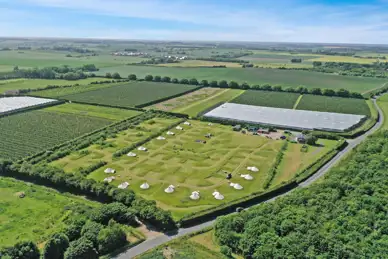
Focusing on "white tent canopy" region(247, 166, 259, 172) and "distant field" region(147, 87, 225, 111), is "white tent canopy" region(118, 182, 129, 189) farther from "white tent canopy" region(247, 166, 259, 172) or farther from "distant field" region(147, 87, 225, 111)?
"distant field" region(147, 87, 225, 111)

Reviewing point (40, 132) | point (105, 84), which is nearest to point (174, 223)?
point (40, 132)

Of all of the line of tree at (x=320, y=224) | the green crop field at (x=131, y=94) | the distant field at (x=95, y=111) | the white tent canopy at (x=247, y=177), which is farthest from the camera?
the green crop field at (x=131, y=94)

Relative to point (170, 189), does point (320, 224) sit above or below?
above

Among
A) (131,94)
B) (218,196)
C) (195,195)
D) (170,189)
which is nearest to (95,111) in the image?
(131,94)

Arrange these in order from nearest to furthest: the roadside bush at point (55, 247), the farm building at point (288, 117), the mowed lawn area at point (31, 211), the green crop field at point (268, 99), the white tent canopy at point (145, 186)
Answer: the roadside bush at point (55, 247) → the mowed lawn area at point (31, 211) → the white tent canopy at point (145, 186) → the farm building at point (288, 117) → the green crop field at point (268, 99)

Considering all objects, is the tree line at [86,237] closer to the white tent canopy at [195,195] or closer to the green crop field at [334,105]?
the white tent canopy at [195,195]

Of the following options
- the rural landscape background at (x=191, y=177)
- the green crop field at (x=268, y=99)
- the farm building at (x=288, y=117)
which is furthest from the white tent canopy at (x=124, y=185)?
the green crop field at (x=268, y=99)

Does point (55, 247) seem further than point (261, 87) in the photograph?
No

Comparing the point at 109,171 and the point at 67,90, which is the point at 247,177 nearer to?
the point at 109,171

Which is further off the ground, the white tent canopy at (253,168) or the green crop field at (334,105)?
the green crop field at (334,105)
